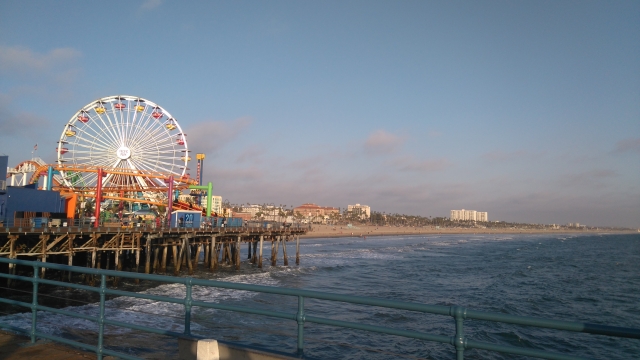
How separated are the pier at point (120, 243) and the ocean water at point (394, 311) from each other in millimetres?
2720

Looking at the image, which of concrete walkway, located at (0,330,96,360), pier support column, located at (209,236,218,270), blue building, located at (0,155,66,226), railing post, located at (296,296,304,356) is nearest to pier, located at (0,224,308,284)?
pier support column, located at (209,236,218,270)

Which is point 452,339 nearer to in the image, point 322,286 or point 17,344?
point 17,344

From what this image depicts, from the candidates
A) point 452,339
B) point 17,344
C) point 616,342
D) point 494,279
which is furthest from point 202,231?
point 452,339

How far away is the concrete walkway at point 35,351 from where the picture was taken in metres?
5.04

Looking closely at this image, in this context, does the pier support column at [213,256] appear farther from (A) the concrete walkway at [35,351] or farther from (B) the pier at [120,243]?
(A) the concrete walkway at [35,351]

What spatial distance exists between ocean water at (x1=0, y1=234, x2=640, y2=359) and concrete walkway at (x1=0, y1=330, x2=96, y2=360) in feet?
2.95

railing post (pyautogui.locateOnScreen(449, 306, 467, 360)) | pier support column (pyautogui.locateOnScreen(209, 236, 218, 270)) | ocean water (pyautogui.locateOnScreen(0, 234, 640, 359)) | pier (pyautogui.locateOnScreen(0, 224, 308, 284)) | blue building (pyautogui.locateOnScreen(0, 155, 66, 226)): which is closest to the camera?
railing post (pyautogui.locateOnScreen(449, 306, 467, 360))

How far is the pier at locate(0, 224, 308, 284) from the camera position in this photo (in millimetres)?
23453

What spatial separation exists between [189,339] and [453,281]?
3081 centimetres

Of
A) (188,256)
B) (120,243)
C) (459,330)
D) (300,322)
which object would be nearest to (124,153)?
(188,256)

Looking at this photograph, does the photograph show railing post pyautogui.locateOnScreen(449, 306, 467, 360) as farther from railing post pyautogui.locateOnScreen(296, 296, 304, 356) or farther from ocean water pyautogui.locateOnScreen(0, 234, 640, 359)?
railing post pyautogui.locateOnScreen(296, 296, 304, 356)

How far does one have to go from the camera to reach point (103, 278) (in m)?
4.74

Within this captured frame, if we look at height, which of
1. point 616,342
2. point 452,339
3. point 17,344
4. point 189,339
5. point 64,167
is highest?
point 64,167

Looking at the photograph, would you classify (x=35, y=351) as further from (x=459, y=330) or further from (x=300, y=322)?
(x=459, y=330)
